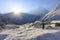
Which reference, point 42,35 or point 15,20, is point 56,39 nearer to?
point 42,35

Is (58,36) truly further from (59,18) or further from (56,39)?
(59,18)

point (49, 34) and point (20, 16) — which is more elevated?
point (20, 16)

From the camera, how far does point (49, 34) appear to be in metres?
7.04

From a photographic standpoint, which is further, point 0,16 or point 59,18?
point 0,16

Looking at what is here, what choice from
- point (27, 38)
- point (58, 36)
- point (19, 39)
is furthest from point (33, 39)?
point (58, 36)

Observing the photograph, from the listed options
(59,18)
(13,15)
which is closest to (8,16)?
(13,15)

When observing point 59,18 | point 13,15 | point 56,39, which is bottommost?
point 56,39

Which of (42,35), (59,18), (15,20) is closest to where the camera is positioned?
(42,35)

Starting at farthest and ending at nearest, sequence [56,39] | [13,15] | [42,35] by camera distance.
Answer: [13,15]
[42,35]
[56,39]

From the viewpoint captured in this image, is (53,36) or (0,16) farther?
(0,16)

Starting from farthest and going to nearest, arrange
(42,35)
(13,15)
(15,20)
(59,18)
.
A: 1. (13,15)
2. (15,20)
3. (59,18)
4. (42,35)

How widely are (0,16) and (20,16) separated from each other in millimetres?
11899

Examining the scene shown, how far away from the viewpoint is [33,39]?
6.64 m

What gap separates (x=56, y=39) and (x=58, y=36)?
30 cm
